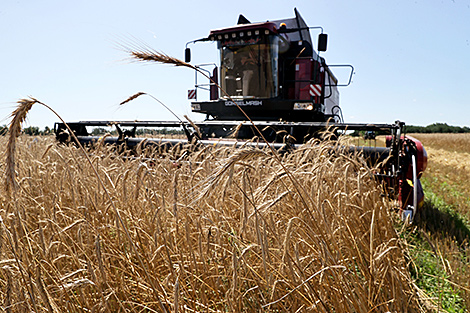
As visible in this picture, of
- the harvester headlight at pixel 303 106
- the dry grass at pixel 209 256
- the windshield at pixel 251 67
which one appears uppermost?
the windshield at pixel 251 67

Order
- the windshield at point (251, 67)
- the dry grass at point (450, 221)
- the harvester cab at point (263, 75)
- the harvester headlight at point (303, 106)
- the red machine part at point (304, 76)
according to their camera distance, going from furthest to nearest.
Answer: the red machine part at point (304, 76)
the windshield at point (251, 67)
the harvester cab at point (263, 75)
the harvester headlight at point (303, 106)
the dry grass at point (450, 221)

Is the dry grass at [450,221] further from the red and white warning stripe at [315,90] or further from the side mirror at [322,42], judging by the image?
the side mirror at [322,42]

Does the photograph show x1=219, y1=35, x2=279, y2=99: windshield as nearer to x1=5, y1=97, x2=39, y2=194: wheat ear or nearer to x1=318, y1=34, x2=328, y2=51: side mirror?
x1=318, y1=34, x2=328, y2=51: side mirror

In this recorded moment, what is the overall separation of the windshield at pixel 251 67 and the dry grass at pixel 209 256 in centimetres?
424

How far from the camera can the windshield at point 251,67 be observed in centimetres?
641

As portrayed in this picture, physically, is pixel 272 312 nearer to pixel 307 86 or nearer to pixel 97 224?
pixel 97 224

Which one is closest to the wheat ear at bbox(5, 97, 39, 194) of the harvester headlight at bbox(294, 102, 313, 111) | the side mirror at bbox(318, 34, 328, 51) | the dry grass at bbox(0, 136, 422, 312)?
the dry grass at bbox(0, 136, 422, 312)

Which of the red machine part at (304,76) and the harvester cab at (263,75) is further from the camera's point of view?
the red machine part at (304,76)

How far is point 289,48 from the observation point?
23.5ft

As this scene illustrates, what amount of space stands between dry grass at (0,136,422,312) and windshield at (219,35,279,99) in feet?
13.9

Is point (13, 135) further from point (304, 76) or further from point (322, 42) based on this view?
point (304, 76)

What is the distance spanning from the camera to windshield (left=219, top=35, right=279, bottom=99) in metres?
6.41

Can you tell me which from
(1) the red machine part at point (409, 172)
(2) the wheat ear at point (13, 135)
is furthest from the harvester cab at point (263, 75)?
(2) the wheat ear at point (13, 135)

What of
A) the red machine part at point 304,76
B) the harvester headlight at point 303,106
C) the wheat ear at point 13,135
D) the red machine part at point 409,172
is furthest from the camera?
the red machine part at point 304,76
